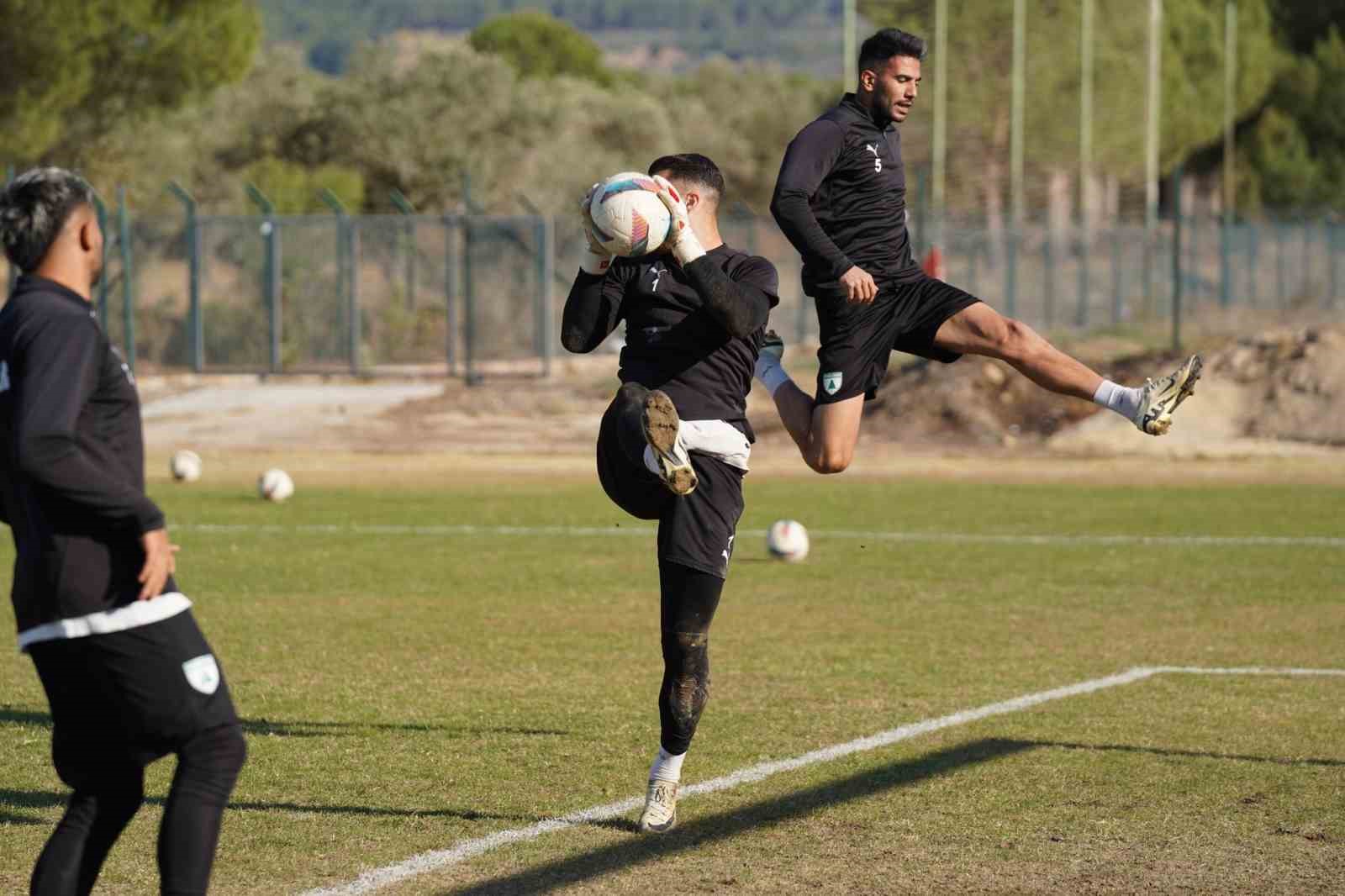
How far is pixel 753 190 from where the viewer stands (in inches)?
3408

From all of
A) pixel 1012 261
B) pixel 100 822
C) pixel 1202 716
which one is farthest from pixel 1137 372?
pixel 100 822

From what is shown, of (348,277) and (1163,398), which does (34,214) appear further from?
(348,277)

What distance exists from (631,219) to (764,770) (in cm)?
236

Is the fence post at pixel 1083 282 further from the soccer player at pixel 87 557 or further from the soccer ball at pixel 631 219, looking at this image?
the soccer player at pixel 87 557

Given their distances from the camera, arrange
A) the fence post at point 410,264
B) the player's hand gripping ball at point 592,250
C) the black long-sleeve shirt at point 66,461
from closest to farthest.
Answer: the black long-sleeve shirt at point 66,461 → the player's hand gripping ball at point 592,250 → the fence post at point 410,264

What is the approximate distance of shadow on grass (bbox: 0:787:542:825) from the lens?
6523mm

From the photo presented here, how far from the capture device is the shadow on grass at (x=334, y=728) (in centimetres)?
805

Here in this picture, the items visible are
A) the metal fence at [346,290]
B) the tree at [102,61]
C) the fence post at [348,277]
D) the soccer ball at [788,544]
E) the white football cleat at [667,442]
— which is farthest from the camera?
the tree at [102,61]

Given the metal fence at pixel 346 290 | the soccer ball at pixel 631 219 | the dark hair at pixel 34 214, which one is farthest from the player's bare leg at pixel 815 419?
the metal fence at pixel 346 290

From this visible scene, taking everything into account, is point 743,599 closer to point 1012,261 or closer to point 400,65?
point 1012,261

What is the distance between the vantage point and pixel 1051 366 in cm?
800

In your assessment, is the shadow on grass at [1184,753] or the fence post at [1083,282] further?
the fence post at [1083,282]

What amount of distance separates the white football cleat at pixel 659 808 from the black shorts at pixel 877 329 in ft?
7.67

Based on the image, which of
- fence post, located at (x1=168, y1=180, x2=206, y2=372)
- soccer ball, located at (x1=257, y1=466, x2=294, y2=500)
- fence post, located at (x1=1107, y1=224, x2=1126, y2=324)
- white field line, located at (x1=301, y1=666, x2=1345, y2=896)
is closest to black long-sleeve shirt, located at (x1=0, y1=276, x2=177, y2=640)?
white field line, located at (x1=301, y1=666, x2=1345, y2=896)
